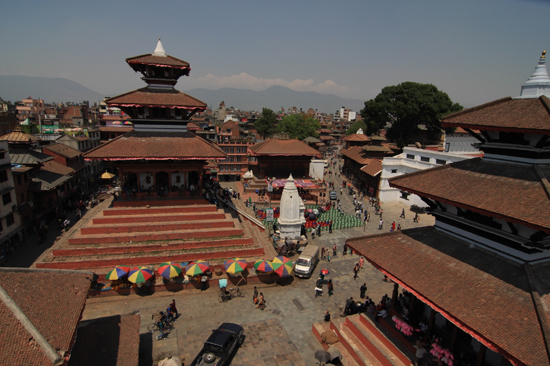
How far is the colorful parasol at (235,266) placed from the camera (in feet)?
57.2

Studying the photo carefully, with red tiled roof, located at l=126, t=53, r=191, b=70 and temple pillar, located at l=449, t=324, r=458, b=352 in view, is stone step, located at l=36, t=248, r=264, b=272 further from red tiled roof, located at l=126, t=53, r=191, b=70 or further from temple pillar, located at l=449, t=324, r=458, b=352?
red tiled roof, located at l=126, t=53, r=191, b=70

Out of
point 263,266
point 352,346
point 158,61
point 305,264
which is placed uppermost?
point 158,61

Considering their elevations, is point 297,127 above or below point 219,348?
above

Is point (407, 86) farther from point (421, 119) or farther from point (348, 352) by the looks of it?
point (348, 352)

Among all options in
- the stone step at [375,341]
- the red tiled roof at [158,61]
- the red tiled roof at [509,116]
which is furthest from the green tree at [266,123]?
the red tiled roof at [509,116]

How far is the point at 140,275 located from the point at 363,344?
1157 cm

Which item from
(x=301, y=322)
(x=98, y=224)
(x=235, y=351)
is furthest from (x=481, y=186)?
(x=98, y=224)

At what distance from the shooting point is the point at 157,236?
20016mm

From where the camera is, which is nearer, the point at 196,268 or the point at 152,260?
the point at 196,268

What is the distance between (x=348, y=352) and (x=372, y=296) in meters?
6.19

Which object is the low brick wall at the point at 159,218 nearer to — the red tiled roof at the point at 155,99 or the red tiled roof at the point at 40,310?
the red tiled roof at the point at 155,99

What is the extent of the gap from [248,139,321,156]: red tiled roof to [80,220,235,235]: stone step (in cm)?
2184

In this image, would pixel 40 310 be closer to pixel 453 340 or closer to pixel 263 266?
pixel 263 266

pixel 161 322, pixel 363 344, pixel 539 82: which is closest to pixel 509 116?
pixel 539 82
